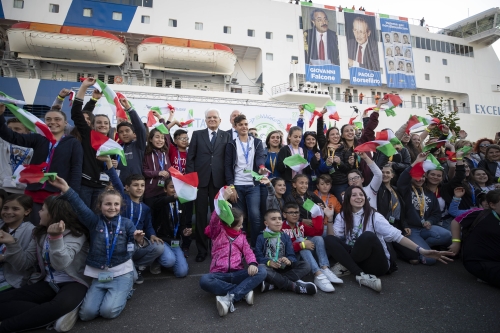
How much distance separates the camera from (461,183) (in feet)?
12.2

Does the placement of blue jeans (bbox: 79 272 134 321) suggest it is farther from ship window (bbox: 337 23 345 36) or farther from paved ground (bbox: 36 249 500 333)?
ship window (bbox: 337 23 345 36)

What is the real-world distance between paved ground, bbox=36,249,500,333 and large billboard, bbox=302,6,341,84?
1918 cm

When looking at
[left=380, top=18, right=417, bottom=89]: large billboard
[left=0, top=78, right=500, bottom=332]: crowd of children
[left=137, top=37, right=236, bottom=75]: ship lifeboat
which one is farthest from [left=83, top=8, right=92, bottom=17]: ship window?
[left=380, top=18, right=417, bottom=89]: large billboard

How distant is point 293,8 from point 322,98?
847 cm

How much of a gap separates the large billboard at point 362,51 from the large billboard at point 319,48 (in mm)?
1878

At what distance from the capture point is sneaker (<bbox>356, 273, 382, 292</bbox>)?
95.1 inches

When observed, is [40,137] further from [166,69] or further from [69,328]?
[166,69]

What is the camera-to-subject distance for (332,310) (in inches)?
83.2

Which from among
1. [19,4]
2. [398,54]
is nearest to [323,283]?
[19,4]

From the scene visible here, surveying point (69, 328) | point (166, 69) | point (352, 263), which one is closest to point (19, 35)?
point (166, 69)

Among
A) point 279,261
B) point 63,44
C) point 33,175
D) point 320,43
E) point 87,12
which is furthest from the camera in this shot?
point 320,43

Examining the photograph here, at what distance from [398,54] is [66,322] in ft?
88.4

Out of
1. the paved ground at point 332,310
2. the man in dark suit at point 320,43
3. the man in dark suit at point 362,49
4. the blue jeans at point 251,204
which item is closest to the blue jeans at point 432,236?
the paved ground at point 332,310

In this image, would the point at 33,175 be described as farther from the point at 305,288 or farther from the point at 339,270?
the point at 339,270
